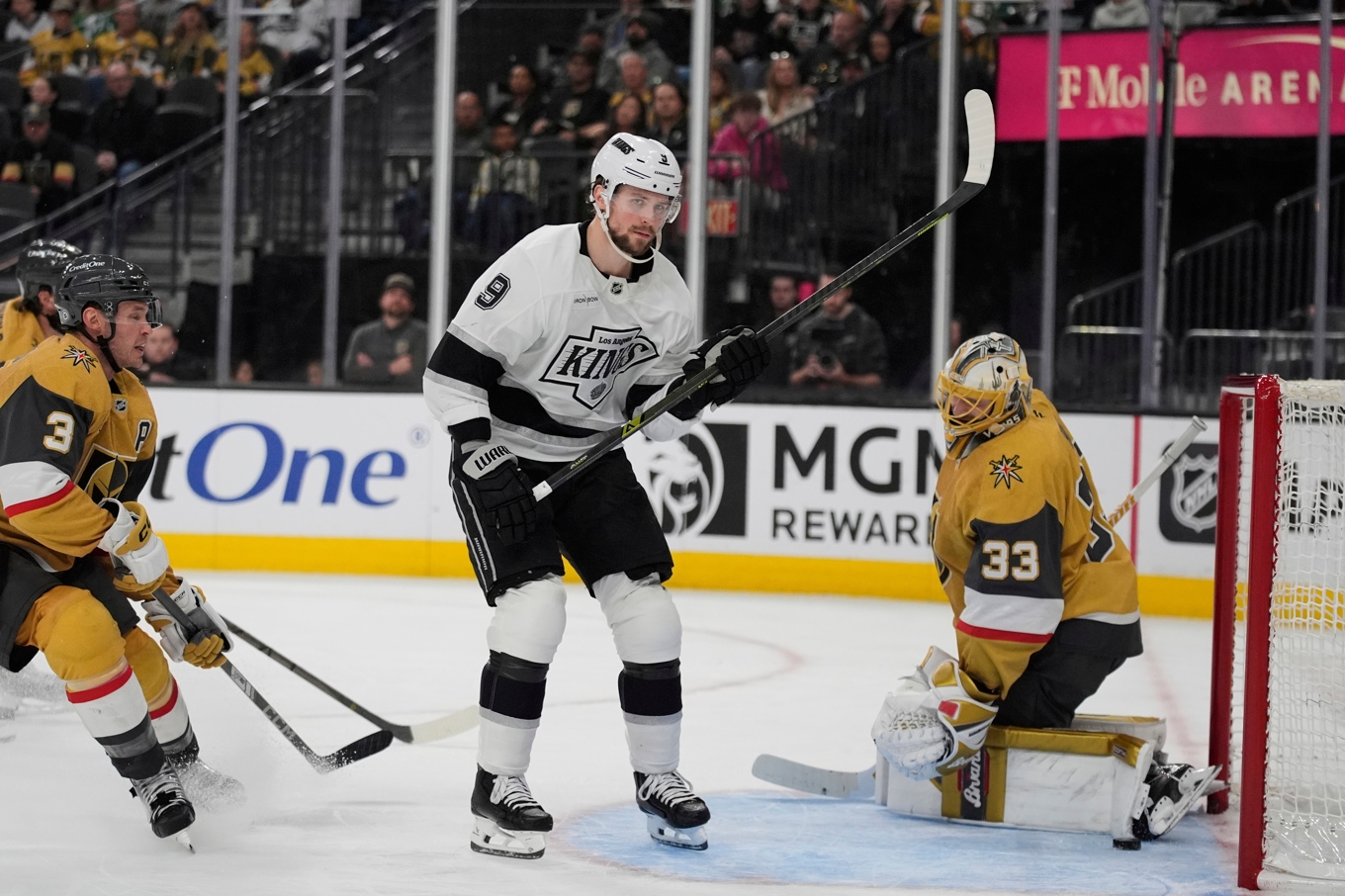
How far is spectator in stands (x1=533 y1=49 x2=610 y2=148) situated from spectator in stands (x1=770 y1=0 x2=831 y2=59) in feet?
2.77

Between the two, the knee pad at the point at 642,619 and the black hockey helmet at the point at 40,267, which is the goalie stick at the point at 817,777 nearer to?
the knee pad at the point at 642,619

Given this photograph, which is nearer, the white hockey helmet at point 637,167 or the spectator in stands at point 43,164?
the white hockey helmet at point 637,167

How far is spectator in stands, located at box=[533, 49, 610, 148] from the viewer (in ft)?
23.6

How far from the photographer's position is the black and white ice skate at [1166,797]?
2.81 m

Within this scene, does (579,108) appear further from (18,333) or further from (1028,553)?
(1028,553)

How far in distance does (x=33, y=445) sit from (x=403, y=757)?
1.17m

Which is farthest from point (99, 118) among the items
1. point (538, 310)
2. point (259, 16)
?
point (538, 310)

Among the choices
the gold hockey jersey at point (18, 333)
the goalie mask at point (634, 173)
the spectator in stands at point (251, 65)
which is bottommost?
the gold hockey jersey at point (18, 333)

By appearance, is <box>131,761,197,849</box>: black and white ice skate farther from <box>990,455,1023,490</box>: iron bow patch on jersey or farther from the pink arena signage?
the pink arena signage

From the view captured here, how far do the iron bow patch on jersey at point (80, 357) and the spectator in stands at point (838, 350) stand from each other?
4146mm

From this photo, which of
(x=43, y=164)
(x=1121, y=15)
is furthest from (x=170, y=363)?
(x=1121, y=15)

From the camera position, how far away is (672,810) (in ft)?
8.96

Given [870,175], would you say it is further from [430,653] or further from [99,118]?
[99,118]

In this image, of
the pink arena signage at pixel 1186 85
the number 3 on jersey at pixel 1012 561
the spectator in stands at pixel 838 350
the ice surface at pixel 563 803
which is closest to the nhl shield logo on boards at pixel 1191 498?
the ice surface at pixel 563 803
